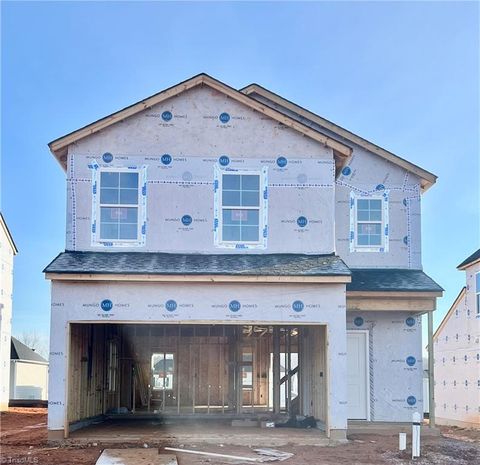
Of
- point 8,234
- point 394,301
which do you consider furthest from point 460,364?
point 8,234

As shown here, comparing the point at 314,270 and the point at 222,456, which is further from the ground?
the point at 314,270

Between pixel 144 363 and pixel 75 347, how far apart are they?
5.62 meters

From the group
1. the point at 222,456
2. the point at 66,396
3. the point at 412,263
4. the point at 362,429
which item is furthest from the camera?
the point at 412,263

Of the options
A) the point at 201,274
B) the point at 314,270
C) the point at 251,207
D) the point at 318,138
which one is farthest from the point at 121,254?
the point at 318,138

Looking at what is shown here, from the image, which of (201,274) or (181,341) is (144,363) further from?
(201,274)

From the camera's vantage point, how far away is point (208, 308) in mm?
14445

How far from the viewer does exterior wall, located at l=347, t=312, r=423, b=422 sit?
56.4 ft

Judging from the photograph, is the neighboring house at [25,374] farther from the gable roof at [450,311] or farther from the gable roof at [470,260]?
the gable roof at [470,260]

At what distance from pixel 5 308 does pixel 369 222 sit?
15965 millimetres

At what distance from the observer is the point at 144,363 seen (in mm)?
20734

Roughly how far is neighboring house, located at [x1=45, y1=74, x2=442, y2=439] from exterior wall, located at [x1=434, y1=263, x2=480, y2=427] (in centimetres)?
684

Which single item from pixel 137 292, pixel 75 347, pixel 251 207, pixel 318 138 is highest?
pixel 318 138

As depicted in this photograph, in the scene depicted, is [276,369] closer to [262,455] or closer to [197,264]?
[197,264]

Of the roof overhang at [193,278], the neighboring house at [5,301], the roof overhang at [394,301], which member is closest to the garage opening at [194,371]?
the roof overhang at [394,301]
